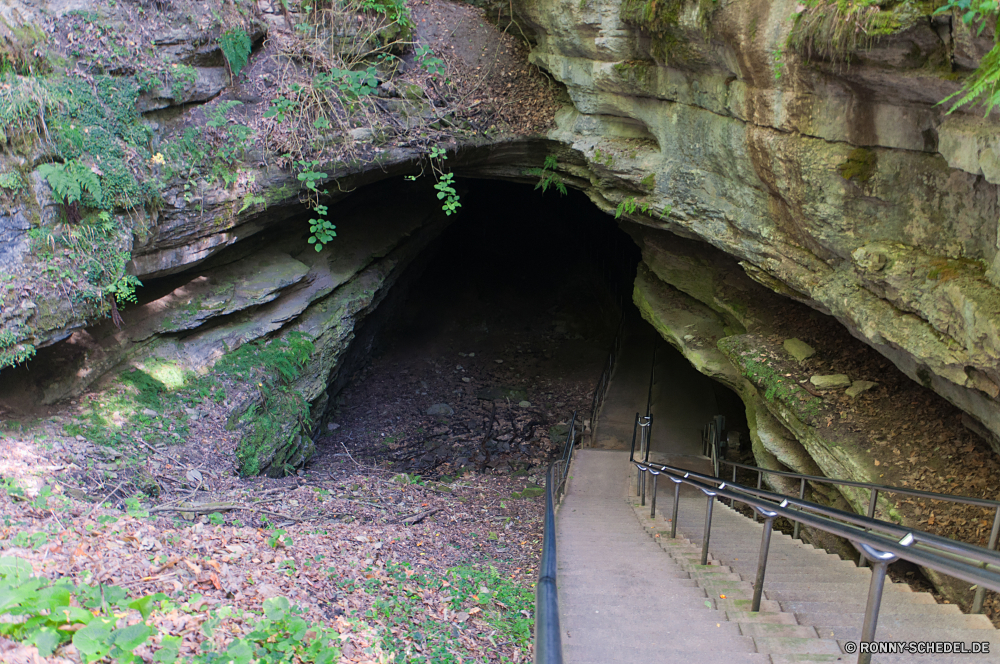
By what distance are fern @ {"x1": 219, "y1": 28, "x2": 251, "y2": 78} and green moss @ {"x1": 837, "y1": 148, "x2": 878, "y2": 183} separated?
25.9 ft

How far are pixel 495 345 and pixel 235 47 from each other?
9.34 metres

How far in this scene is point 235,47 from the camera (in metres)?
8.13

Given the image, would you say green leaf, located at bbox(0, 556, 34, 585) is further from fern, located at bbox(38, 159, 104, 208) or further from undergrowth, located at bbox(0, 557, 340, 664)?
fern, located at bbox(38, 159, 104, 208)

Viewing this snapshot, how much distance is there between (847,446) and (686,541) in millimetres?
2442

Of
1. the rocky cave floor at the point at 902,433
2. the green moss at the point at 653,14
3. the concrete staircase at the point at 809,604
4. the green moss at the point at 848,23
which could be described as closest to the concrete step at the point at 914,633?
the concrete staircase at the point at 809,604

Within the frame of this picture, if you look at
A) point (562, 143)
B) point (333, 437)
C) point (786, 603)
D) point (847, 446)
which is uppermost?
point (562, 143)

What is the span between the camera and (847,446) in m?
6.34

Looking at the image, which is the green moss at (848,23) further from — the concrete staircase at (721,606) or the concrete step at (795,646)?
the concrete step at (795,646)

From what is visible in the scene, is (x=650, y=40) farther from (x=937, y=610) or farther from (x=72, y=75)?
(x=72, y=75)

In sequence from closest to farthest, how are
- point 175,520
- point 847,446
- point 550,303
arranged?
1. point 175,520
2. point 847,446
3. point 550,303

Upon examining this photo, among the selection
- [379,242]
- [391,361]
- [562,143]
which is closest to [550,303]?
[391,361]

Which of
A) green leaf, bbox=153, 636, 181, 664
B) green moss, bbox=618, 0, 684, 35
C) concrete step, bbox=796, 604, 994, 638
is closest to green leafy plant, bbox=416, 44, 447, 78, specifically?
green moss, bbox=618, 0, 684, 35

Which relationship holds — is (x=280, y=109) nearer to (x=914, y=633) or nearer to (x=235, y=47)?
(x=235, y=47)

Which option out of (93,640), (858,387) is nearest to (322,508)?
(93,640)
